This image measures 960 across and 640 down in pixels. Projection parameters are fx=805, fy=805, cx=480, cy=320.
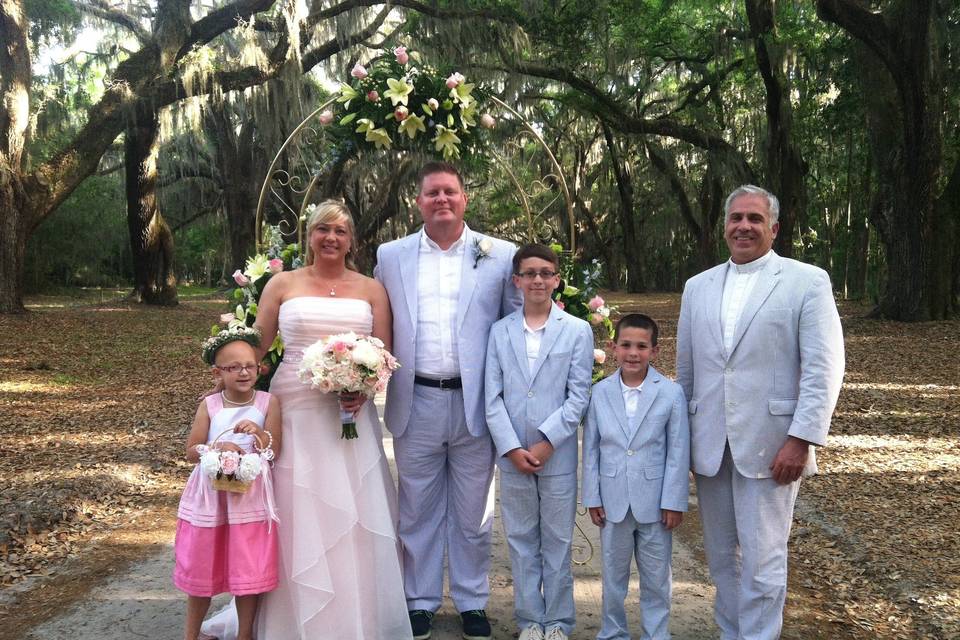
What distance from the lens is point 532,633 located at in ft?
12.3

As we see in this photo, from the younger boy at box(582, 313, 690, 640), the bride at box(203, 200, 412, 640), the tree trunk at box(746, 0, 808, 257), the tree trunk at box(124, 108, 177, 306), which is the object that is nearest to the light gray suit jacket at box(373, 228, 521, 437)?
the bride at box(203, 200, 412, 640)

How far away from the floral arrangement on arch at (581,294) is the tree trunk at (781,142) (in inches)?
497

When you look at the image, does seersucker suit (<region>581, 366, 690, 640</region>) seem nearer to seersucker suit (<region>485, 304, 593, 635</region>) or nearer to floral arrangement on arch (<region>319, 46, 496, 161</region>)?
seersucker suit (<region>485, 304, 593, 635</region>)

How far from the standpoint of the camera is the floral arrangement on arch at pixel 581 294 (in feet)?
16.1

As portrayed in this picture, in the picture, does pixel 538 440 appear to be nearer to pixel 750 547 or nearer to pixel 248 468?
pixel 750 547

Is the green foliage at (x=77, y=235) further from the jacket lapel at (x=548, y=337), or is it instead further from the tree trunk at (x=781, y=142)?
the jacket lapel at (x=548, y=337)

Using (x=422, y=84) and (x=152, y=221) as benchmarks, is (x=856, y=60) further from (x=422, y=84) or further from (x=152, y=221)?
(x=152, y=221)

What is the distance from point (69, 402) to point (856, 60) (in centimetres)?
1628

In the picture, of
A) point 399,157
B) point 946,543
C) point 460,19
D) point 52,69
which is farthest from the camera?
point 399,157

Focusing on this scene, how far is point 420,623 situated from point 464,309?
1570mm

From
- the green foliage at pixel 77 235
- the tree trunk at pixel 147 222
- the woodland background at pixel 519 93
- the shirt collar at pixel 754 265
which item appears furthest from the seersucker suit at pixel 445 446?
the green foliage at pixel 77 235

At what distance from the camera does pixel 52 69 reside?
20.8 metres

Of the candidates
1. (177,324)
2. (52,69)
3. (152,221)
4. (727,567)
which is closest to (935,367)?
(727,567)

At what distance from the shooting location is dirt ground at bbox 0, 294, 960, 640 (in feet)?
13.5
